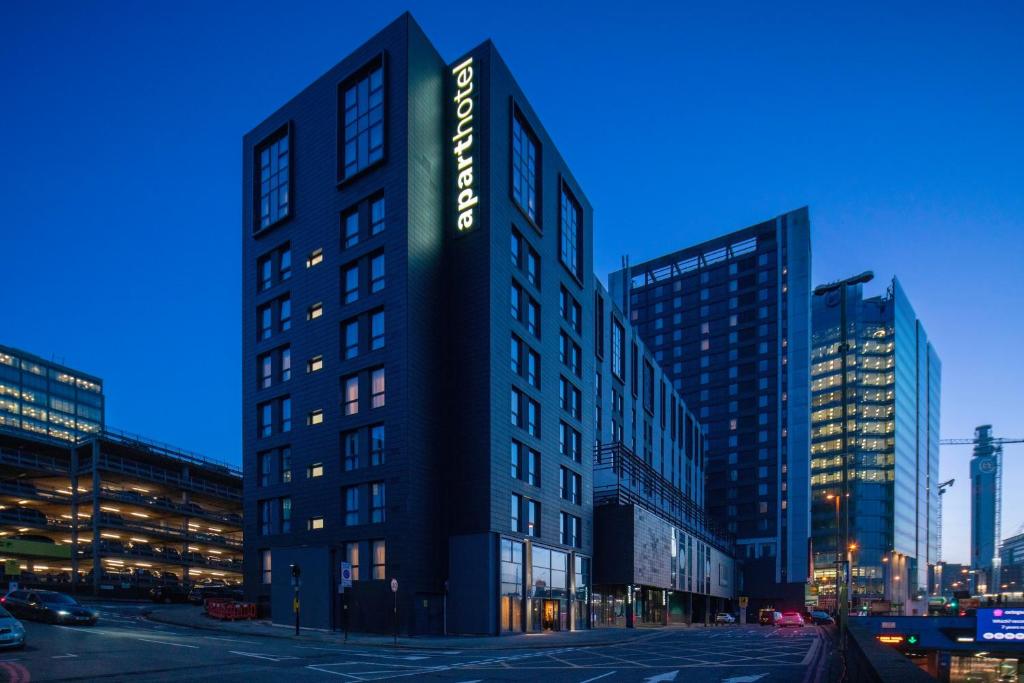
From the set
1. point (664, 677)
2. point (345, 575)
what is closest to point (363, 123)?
point (345, 575)

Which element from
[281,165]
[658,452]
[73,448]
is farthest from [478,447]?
[73,448]

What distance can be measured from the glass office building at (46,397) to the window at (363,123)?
112781mm

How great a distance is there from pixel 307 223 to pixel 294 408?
12719 mm

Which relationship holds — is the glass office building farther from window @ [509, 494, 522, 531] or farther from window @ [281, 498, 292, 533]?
window @ [509, 494, 522, 531]

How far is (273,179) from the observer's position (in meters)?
56.4

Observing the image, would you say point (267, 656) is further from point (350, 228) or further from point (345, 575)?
point (350, 228)

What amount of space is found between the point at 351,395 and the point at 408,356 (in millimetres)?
5455

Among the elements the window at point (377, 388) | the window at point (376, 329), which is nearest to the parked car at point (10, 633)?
the window at point (377, 388)

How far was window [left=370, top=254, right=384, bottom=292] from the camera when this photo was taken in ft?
155

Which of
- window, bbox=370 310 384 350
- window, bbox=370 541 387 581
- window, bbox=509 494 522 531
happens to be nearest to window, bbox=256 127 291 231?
window, bbox=370 310 384 350

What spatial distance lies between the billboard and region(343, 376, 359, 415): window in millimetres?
41927

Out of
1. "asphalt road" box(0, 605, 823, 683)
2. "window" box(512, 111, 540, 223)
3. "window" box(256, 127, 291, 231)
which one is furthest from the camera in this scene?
"window" box(256, 127, 291, 231)

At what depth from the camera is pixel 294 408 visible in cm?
5094

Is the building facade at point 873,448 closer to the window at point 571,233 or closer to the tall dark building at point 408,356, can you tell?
the window at point 571,233
